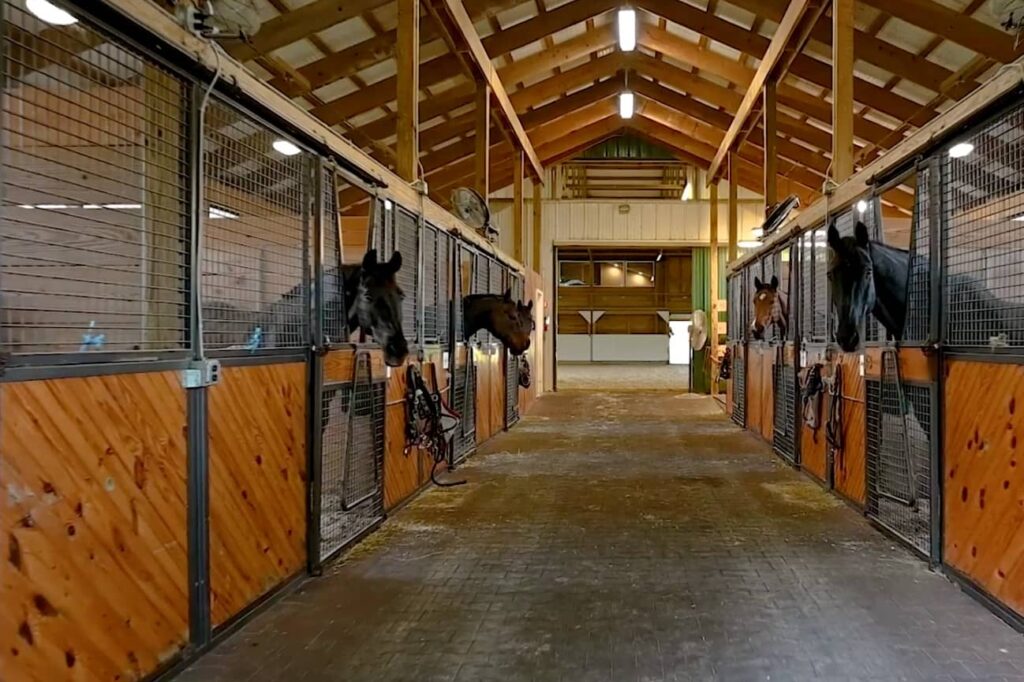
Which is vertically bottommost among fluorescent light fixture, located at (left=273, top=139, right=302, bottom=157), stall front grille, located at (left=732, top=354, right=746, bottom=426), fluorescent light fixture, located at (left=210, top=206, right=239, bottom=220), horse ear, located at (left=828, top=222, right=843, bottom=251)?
stall front grille, located at (left=732, top=354, right=746, bottom=426)

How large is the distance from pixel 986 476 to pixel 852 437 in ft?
5.51

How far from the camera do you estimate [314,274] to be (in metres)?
3.23

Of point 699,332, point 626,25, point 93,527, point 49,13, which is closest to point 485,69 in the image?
point 626,25

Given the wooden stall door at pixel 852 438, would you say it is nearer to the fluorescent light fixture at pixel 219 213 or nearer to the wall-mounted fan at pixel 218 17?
the fluorescent light fixture at pixel 219 213

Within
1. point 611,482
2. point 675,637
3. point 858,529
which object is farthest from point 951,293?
point 611,482

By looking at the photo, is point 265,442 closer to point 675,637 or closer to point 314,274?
point 314,274

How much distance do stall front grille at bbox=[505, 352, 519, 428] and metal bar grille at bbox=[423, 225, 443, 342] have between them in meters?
3.17

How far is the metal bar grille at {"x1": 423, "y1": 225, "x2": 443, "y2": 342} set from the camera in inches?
202

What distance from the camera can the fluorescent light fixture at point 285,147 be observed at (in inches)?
116

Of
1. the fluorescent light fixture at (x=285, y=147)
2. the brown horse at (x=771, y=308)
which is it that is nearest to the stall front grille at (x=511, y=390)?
the brown horse at (x=771, y=308)

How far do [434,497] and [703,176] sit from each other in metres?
13.0

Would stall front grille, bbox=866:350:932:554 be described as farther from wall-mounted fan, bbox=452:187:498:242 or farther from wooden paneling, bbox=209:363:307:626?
wall-mounted fan, bbox=452:187:498:242

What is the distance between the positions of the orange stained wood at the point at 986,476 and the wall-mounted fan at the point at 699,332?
985 centimetres

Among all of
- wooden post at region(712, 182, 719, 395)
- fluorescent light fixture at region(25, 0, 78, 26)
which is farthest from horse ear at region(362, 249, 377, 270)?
wooden post at region(712, 182, 719, 395)
